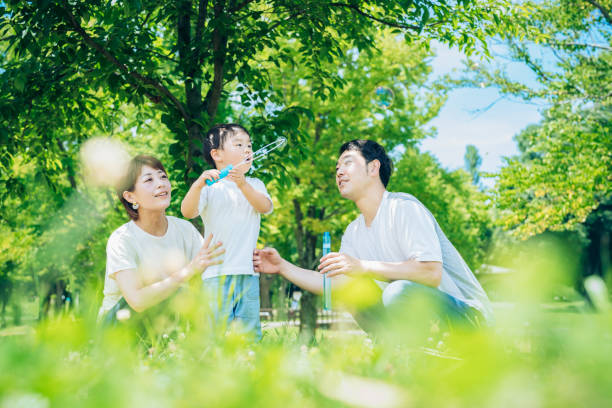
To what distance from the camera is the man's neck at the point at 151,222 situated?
3508 millimetres

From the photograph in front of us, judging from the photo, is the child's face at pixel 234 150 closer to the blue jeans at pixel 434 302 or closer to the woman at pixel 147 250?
the woman at pixel 147 250

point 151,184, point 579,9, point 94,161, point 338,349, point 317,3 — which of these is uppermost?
point 579,9

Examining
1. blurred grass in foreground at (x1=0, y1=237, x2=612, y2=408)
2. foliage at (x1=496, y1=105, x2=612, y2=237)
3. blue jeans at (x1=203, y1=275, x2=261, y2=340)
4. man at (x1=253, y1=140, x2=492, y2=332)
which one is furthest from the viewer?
foliage at (x1=496, y1=105, x2=612, y2=237)

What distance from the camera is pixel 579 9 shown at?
11602mm

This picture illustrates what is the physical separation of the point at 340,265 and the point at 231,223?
0.91 metres

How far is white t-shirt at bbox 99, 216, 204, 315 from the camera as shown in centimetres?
318

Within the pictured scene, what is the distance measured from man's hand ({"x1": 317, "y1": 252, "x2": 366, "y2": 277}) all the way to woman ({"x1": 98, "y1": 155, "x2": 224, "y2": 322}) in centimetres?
67

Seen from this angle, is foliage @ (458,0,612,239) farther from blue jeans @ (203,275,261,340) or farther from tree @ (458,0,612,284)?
blue jeans @ (203,275,261,340)

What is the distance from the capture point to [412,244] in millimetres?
3047

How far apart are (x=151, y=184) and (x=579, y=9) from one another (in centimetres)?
1179

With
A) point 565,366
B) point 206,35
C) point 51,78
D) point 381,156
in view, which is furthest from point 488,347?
point 51,78

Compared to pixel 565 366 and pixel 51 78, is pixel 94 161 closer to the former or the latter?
pixel 51 78

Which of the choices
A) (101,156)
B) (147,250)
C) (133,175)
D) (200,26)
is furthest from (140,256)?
(101,156)

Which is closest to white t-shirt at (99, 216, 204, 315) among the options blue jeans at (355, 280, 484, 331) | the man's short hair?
the man's short hair
